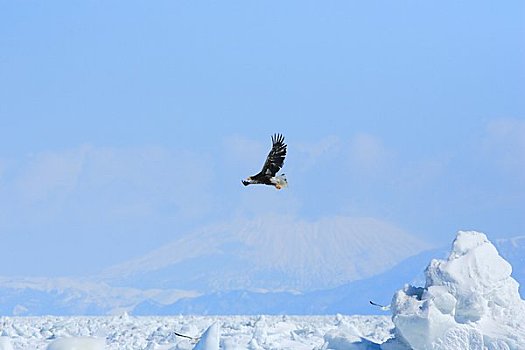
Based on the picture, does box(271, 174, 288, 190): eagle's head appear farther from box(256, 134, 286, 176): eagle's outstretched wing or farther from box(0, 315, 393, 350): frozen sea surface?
box(0, 315, 393, 350): frozen sea surface

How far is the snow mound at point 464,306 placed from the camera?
1238 centimetres

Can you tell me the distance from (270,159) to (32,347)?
961 cm

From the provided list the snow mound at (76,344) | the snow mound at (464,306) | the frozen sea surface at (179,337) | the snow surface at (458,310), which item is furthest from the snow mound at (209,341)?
the snow mound at (76,344)

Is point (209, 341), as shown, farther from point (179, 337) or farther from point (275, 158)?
point (179, 337)

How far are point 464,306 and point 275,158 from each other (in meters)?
3.49

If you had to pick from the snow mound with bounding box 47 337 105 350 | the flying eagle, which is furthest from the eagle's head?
the snow mound with bounding box 47 337 105 350

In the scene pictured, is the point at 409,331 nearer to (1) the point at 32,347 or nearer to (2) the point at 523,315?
(2) the point at 523,315

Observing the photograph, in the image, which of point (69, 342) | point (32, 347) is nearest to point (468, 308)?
point (69, 342)

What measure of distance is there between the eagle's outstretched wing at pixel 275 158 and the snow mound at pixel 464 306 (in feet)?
9.20

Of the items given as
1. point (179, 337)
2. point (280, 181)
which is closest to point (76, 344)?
point (280, 181)

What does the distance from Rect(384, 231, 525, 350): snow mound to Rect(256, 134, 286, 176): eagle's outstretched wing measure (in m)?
2.80

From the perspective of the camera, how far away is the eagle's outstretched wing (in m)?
10.9

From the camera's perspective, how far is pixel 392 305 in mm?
12828

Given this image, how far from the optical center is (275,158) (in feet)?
36.1
